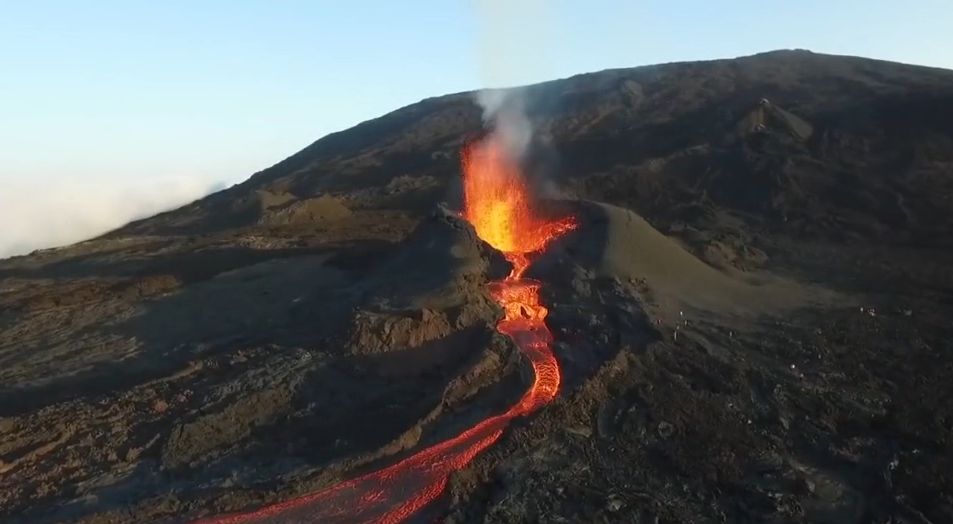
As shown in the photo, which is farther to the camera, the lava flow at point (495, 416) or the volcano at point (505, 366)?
the volcano at point (505, 366)

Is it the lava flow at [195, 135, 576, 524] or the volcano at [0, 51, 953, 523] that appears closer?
the lava flow at [195, 135, 576, 524]

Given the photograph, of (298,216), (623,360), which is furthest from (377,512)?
(298,216)

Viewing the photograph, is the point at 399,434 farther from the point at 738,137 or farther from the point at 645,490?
the point at 738,137

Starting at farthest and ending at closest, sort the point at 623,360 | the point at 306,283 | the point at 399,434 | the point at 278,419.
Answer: the point at 306,283 < the point at 623,360 < the point at 278,419 < the point at 399,434

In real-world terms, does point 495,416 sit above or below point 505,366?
below
